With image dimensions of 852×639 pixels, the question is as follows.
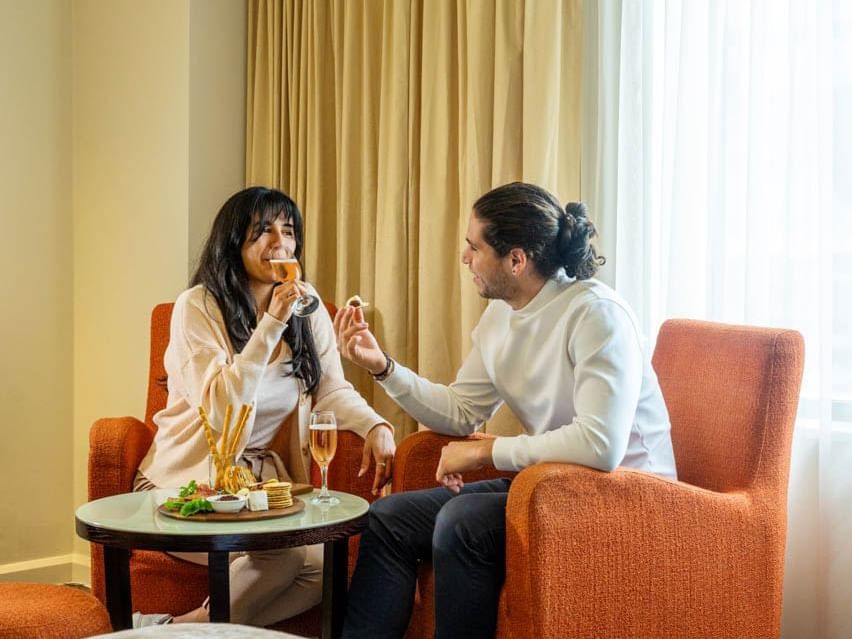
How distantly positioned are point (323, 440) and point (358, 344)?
423 millimetres

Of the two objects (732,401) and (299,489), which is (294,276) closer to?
(299,489)

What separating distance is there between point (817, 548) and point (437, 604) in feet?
3.34

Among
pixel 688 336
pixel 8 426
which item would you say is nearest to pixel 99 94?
pixel 8 426

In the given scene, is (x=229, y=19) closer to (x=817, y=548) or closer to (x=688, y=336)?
(x=688, y=336)

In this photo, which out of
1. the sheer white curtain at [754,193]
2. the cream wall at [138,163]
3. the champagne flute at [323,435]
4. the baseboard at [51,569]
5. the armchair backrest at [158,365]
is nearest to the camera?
the champagne flute at [323,435]

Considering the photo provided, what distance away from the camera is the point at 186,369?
2.70 m

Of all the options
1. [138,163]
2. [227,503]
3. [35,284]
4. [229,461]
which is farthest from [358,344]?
[35,284]

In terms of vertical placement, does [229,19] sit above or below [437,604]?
above

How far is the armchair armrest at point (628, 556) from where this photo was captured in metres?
2.01

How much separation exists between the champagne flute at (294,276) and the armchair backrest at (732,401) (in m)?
0.88

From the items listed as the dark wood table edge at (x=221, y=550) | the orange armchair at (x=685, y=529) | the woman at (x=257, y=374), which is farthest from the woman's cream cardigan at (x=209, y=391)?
the orange armchair at (x=685, y=529)

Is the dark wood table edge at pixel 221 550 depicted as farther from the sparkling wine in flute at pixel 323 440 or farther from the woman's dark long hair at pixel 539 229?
the woman's dark long hair at pixel 539 229

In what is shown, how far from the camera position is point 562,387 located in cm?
230

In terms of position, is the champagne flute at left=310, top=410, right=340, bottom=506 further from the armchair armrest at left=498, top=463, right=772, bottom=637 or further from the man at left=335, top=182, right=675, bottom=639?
the armchair armrest at left=498, top=463, right=772, bottom=637
